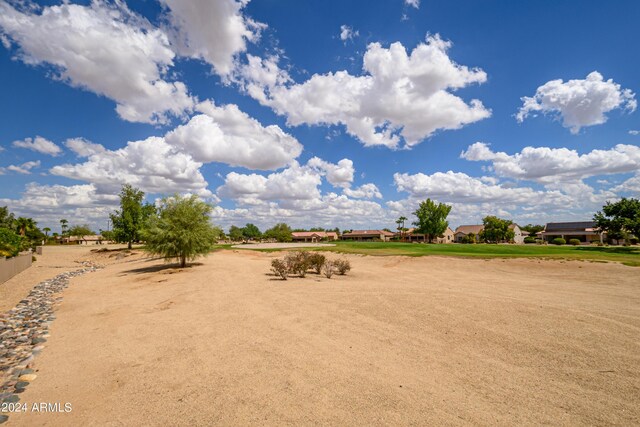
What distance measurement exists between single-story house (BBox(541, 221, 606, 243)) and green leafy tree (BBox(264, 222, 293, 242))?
278 ft

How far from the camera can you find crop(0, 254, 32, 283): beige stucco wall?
23.4 m

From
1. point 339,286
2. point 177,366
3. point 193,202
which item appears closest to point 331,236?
point 193,202

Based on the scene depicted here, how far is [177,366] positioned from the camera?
267 inches

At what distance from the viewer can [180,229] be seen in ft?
83.1

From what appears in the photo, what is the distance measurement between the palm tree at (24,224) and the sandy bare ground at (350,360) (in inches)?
2925

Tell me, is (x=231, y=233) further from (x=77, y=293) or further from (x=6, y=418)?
(x=6, y=418)

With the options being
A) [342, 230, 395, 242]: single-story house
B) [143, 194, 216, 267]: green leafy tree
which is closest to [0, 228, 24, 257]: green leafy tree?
[143, 194, 216, 267]: green leafy tree

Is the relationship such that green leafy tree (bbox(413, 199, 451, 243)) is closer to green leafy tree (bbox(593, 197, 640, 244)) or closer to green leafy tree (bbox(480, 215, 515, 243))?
green leafy tree (bbox(480, 215, 515, 243))

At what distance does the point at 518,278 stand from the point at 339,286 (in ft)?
39.7

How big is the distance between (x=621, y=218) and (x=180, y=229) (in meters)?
60.5

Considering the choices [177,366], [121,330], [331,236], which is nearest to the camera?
[177,366]

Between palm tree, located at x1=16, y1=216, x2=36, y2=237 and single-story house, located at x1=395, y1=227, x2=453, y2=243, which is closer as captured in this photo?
palm tree, located at x1=16, y1=216, x2=36, y2=237

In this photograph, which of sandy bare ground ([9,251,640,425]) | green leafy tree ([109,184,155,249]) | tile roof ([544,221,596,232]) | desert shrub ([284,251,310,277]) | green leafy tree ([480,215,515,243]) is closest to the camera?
sandy bare ground ([9,251,640,425])

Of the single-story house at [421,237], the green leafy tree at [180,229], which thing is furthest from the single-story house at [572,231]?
the green leafy tree at [180,229]
